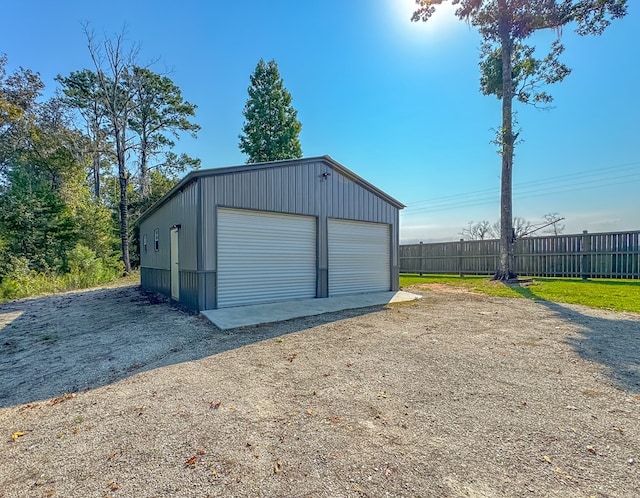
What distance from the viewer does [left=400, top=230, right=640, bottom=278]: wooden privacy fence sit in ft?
34.2

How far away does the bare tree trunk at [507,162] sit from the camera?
36.1 ft

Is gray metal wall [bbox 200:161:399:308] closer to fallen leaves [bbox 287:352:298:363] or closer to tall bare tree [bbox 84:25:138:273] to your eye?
fallen leaves [bbox 287:352:298:363]

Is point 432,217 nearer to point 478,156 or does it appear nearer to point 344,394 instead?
point 478,156

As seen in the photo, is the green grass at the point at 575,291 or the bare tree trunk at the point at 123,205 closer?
the green grass at the point at 575,291

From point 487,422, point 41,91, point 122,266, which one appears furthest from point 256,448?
point 41,91

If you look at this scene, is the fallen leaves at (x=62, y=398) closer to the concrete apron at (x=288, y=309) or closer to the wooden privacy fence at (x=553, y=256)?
the concrete apron at (x=288, y=309)

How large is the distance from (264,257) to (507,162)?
943cm

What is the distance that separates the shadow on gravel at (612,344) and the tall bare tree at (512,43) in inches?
226

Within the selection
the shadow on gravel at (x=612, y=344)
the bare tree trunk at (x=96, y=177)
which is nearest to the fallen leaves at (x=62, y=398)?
the shadow on gravel at (x=612, y=344)

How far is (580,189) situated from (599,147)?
39.7ft

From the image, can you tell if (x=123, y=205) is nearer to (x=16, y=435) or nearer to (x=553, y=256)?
(x=16, y=435)

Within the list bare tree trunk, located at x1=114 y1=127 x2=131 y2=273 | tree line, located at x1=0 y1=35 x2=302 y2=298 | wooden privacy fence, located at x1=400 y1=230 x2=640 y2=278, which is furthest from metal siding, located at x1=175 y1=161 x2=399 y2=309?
bare tree trunk, located at x1=114 y1=127 x2=131 y2=273

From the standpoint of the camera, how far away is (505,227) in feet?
36.3

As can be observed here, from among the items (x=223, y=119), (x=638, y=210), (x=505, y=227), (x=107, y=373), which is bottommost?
(x=107, y=373)
